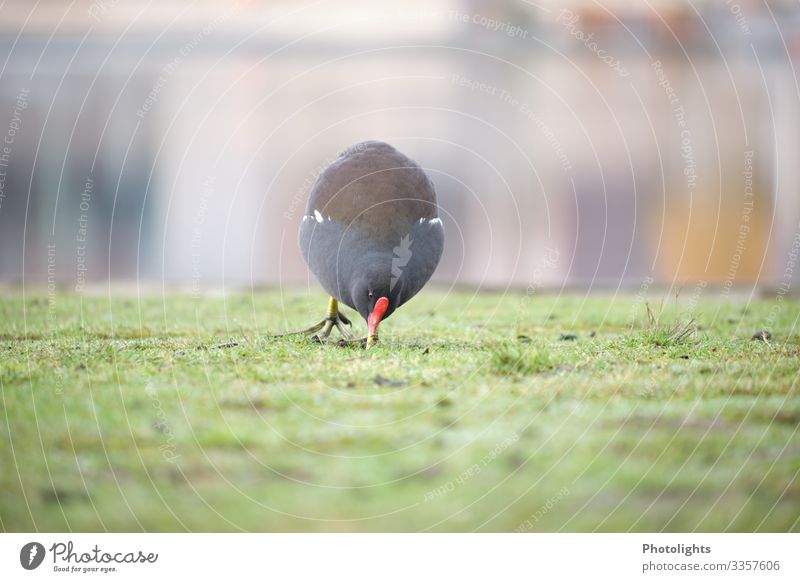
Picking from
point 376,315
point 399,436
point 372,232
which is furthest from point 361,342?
point 399,436

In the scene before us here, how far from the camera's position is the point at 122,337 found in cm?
562

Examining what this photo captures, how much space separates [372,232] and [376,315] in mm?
474

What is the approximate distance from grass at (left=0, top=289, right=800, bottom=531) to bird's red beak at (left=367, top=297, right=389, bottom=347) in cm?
10

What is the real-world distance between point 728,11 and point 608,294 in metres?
2.76

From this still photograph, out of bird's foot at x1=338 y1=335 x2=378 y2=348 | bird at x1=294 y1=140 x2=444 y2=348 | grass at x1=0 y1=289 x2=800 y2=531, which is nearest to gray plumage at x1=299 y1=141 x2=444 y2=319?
bird at x1=294 y1=140 x2=444 y2=348

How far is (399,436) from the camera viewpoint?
3.60 m

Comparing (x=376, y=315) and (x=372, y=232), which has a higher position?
(x=372, y=232)

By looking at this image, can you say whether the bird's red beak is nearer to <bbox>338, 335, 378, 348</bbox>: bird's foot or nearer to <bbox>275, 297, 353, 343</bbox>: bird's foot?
<bbox>338, 335, 378, 348</bbox>: bird's foot

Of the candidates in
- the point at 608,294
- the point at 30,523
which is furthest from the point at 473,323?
the point at 30,523

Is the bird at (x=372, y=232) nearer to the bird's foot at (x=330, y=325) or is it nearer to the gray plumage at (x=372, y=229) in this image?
the gray plumage at (x=372, y=229)

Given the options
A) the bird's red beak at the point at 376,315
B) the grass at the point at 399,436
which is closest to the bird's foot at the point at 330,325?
the grass at the point at 399,436

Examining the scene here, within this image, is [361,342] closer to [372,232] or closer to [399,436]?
[372,232]

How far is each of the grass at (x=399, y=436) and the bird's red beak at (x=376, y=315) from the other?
10cm

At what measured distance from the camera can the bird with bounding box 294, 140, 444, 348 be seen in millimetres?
5066
